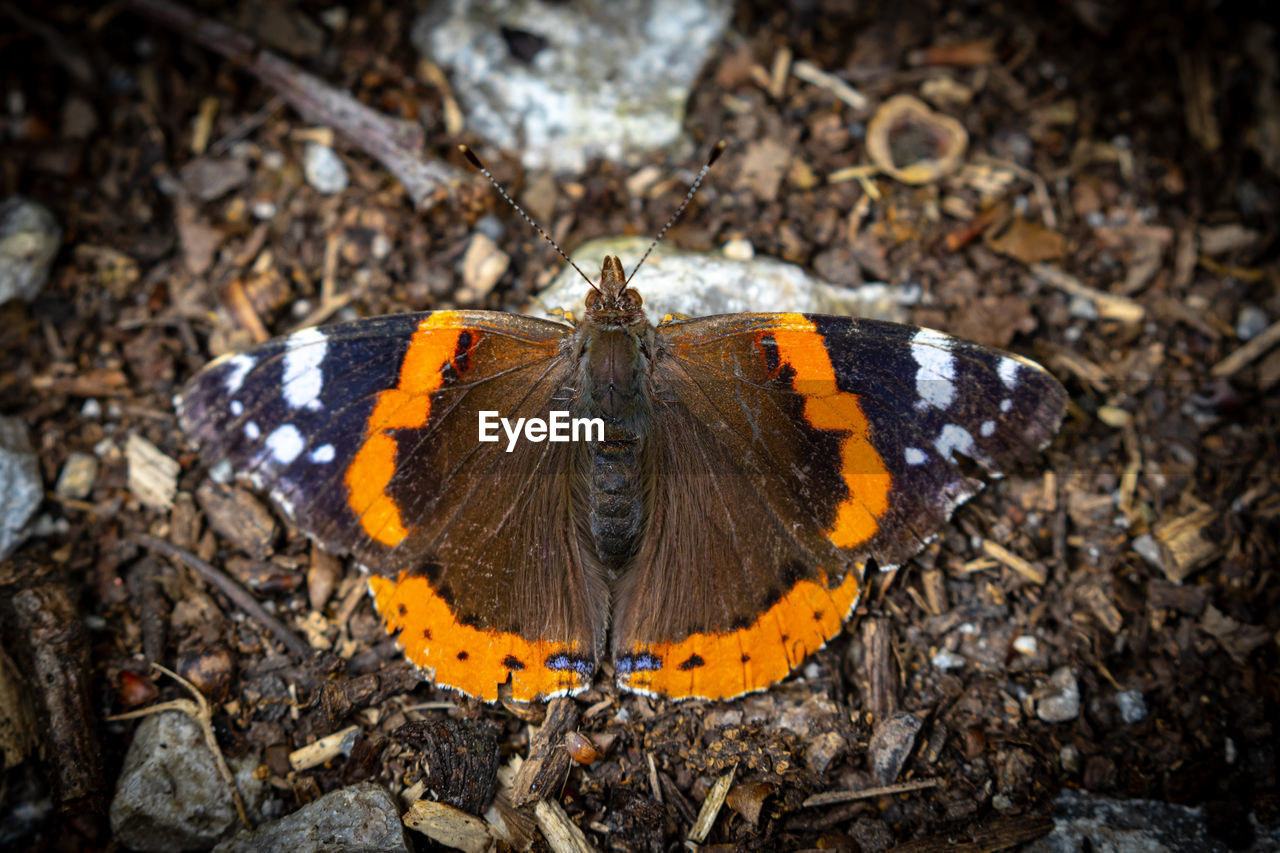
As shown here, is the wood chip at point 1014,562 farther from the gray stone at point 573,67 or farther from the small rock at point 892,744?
the gray stone at point 573,67

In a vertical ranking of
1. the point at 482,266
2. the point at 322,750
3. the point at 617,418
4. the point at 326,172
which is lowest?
the point at 322,750

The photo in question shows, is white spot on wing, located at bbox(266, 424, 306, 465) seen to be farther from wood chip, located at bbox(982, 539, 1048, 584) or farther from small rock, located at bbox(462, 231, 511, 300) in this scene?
wood chip, located at bbox(982, 539, 1048, 584)

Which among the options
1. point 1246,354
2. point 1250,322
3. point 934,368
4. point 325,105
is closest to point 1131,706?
point 934,368

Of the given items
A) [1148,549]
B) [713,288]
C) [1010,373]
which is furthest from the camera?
[713,288]

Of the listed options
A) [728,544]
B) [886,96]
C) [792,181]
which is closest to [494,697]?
[728,544]

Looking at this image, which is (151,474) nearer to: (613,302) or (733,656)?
(613,302)

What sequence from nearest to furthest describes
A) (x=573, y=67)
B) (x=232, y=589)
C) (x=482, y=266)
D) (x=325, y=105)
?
(x=232, y=589) → (x=482, y=266) → (x=325, y=105) → (x=573, y=67)

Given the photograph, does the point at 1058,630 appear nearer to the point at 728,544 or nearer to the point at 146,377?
the point at 728,544
